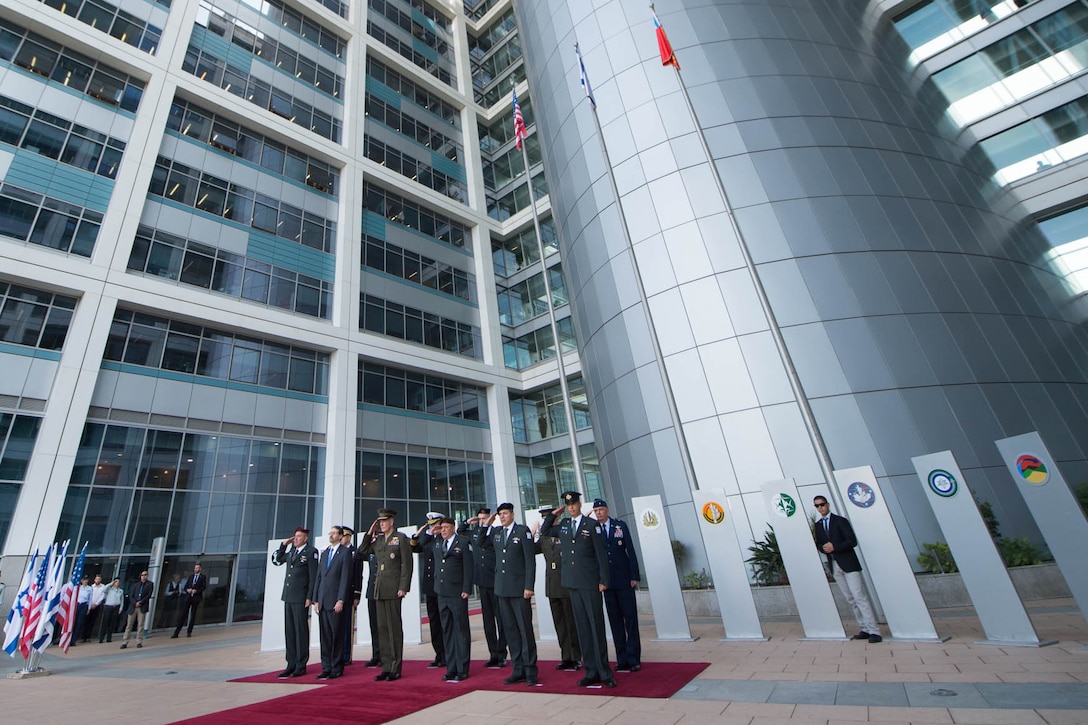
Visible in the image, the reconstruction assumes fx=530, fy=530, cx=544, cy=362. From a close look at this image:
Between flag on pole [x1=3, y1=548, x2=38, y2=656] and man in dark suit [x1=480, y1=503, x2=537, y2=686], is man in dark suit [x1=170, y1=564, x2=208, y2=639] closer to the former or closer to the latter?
flag on pole [x1=3, y1=548, x2=38, y2=656]

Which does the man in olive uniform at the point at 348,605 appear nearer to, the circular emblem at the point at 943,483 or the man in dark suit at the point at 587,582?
the man in dark suit at the point at 587,582

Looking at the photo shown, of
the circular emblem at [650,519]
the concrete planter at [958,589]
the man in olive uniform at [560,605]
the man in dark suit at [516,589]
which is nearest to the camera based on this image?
the man in dark suit at [516,589]

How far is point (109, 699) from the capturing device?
7.34 m

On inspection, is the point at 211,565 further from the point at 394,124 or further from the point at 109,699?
the point at 394,124

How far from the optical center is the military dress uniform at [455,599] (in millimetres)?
7270

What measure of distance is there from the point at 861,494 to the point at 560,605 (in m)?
4.76

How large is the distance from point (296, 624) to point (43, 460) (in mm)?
14133

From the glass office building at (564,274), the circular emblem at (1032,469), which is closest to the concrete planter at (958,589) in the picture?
the glass office building at (564,274)

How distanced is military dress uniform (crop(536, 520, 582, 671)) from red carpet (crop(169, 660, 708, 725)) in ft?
1.00

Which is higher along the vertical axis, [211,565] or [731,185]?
[731,185]

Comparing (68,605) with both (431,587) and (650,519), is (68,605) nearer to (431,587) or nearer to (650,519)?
(431,587)

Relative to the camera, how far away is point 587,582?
6.50 metres

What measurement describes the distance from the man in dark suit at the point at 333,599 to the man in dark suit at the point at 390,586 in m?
0.52

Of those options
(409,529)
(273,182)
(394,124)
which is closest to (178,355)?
(273,182)
